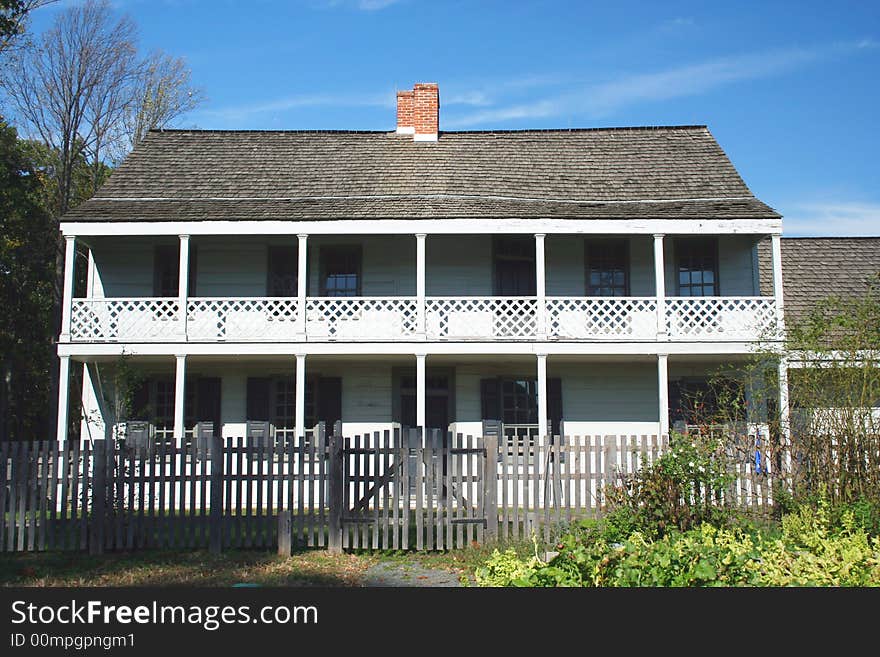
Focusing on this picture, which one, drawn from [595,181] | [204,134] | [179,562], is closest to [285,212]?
[204,134]

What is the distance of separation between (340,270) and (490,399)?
472cm

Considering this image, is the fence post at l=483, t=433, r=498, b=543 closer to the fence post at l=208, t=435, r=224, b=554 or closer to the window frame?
the fence post at l=208, t=435, r=224, b=554

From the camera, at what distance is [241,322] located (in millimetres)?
17328

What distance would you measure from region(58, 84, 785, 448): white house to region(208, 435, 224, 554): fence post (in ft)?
19.1

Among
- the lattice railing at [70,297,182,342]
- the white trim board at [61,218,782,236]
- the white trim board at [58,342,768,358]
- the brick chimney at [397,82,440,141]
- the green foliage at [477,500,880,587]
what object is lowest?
the green foliage at [477,500,880,587]

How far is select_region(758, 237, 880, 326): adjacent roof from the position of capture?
20094mm

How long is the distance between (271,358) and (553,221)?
7023 mm

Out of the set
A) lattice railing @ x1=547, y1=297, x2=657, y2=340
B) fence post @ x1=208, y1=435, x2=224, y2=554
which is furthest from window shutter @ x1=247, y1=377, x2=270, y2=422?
fence post @ x1=208, y1=435, x2=224, y2=554

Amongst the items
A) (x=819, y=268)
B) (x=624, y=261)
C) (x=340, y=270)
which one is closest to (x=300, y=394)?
(x=340, y=270)

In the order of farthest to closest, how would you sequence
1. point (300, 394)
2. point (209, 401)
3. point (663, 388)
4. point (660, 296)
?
1. point (209, 401)
2. point (660, 296)
3. point (663, 388)
4. point (300, 394)

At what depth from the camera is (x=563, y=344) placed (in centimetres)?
1688

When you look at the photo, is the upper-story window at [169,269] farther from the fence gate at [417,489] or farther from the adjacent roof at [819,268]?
the adjacent roof at [819,268]

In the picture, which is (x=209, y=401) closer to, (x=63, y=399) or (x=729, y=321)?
(x=63, y=399)

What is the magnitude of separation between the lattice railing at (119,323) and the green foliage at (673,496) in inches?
439
